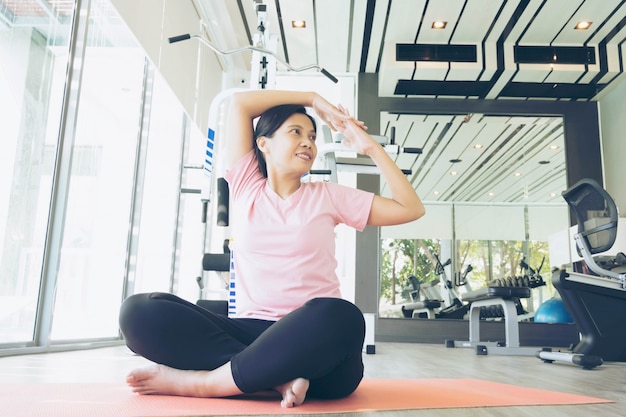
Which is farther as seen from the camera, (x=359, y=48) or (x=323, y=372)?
(x=359, y=48)

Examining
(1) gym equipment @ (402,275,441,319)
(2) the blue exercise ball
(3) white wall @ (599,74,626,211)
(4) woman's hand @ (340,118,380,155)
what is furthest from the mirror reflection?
(4) woman's hand @ (340,118,380,155)

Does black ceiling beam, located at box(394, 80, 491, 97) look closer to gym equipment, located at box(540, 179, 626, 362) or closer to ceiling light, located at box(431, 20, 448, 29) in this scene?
ceiling light, located at box(431, 20, 448, 29)

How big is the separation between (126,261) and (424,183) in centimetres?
328

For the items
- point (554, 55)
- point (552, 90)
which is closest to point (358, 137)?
point (554, 55)

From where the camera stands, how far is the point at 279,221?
1322 mm

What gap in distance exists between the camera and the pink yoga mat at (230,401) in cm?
104

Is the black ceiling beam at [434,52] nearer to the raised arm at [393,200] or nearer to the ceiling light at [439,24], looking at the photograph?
the ceiling light at [439,24]

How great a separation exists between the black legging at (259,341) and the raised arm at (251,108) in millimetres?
441

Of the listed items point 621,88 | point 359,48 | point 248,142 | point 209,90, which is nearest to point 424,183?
point 359,48

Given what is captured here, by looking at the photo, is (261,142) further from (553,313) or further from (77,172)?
(553,313)

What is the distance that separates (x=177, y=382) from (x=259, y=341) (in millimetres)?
251

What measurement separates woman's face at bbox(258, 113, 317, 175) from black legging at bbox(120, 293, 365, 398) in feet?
1.27

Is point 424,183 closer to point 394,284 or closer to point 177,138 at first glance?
point 394,284

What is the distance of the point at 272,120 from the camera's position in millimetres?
1417
